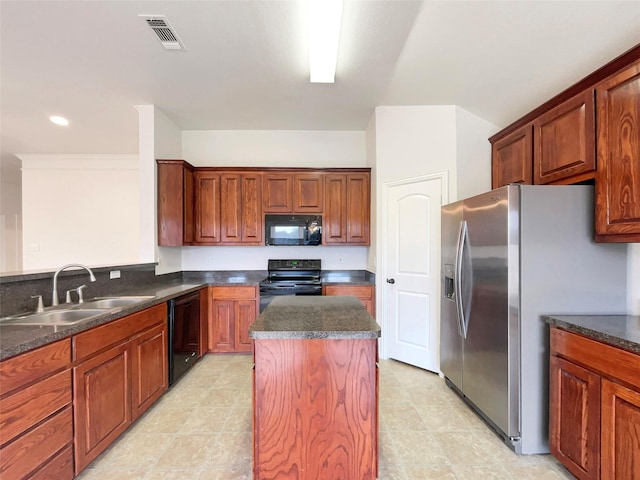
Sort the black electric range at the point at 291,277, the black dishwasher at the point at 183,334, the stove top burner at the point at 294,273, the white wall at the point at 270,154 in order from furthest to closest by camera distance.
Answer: the white wall at the point at 270,154
the stove top burner at the point at 294,273
the black electric range at the point at 291,277
the black dishwasher at the point at 183,334

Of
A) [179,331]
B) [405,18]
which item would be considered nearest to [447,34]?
[405,18]

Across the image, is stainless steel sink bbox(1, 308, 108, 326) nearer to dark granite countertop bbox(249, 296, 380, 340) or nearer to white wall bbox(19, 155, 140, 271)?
dark granite countertop bbox(249, 296, 380, 340)

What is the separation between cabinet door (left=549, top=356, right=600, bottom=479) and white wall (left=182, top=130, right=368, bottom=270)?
2484 millimetres

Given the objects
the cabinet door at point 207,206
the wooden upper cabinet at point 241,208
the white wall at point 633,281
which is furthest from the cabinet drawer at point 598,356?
the cabinet door at point 207,206

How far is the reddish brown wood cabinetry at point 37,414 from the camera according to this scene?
47.5 inches

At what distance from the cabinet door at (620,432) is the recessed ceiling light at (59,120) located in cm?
567

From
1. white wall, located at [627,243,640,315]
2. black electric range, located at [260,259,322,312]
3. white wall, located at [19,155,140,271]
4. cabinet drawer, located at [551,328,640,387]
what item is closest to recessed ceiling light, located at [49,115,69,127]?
white wall, located at [19,155,140,271]

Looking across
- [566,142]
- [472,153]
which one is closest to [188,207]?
[472,153]

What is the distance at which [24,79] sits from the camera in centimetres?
269

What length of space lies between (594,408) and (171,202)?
387 centimetres

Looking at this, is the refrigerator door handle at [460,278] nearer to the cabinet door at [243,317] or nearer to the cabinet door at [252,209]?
the cabinet door at [243,317]

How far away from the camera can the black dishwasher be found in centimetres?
255

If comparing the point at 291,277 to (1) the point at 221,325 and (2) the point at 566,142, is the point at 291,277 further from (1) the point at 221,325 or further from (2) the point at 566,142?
(2) the point at 566,142

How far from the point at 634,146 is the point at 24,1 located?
378cm
